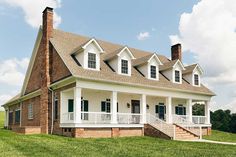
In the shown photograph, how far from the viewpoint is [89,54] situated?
23.8 m

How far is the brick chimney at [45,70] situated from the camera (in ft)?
82.0

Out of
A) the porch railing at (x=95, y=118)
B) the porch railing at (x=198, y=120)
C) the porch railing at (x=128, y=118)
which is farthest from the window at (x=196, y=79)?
the porch railing at (x=95, y=118)

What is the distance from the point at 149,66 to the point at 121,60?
346cm

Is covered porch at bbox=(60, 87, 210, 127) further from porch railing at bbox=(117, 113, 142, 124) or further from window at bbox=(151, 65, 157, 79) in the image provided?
window at bbox=(151, 65, 157, 79)

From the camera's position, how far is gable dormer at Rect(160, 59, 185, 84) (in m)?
30.2

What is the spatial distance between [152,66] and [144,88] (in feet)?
11.0

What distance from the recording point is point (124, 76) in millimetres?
25484

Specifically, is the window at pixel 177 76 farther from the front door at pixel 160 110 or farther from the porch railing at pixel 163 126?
the porch railing at pixel 163 126

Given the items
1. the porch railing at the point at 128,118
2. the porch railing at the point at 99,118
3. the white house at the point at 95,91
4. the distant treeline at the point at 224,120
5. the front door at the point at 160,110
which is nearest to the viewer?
the porch railing at the point at 99,118

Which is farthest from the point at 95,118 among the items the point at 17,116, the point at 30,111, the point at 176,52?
the point at 176,52

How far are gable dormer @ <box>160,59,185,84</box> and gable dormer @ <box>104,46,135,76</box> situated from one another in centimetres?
583

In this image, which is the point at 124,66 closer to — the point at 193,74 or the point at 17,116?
the point at 193,74

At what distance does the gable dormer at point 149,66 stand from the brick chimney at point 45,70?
26.7 ft

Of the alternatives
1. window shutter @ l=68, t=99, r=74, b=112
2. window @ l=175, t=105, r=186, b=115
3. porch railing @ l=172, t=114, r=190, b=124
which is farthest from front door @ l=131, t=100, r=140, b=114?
window shutter @ l=68, t=99, r=74, b=112
